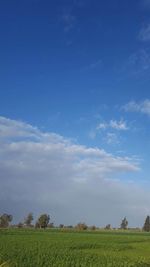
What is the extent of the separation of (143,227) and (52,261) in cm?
16499

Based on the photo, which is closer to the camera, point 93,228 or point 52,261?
point 52,261

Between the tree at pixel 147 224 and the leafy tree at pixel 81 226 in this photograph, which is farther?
the tree at pixel 147 224

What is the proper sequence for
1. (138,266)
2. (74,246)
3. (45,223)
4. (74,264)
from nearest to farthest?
1. (74,264)
2. (138,266)
3. (74,246)
4. (45,223)

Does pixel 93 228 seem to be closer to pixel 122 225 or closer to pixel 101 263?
pixel 122 225

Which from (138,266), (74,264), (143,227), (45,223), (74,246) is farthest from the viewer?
(143,227)

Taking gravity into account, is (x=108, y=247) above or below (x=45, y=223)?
below

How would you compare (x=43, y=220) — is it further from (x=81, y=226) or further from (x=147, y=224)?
(x=147, y=224)

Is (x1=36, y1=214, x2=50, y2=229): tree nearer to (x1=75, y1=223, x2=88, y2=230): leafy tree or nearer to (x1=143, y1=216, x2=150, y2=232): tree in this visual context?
(x1=75, y1=223, x2=88, y2=230): leafy tree

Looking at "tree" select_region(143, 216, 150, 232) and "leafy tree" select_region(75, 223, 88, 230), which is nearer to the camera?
"leafy tree" select_region(75, 223, 88, 230)

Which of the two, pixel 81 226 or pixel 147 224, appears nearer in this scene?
pixel 81 226

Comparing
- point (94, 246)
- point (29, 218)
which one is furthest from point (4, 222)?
point (94, 246)

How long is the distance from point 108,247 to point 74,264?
825 inches

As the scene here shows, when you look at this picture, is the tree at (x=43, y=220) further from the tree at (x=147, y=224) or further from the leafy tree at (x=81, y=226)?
the tree at (x=147, y=224)

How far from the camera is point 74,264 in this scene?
2802 centimetres
